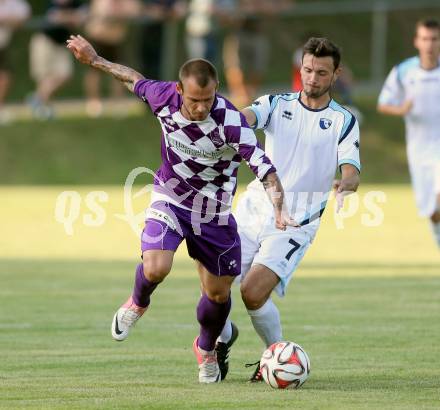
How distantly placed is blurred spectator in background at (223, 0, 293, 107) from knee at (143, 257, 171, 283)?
1760 cm

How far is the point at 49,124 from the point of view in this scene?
26.0 meters

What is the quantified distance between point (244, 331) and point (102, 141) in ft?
51.1

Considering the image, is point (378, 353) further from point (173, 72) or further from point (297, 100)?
point (173, 72)

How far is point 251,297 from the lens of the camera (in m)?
8.70

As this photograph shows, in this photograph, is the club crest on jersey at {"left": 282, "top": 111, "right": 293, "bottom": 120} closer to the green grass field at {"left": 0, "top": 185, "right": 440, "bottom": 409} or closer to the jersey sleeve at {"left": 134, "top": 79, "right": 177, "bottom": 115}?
the jersey sleeve at {"left": 134, "top": 79, "right": 177, "bottom": 115}

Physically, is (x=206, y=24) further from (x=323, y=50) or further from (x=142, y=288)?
(x=142, y=288)

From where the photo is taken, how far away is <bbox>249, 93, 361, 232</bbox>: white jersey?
9180 mm

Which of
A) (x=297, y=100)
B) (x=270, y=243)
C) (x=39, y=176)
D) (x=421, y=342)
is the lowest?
(x=39, y=176)

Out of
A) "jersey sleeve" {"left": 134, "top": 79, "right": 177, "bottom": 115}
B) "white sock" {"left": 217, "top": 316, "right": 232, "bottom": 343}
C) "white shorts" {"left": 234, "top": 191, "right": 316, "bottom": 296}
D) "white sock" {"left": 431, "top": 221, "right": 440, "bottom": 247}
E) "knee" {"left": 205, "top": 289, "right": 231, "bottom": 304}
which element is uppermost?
"jersey sleeve" {"left": 134, "top": 79, "right": 177, "bottom": 115}

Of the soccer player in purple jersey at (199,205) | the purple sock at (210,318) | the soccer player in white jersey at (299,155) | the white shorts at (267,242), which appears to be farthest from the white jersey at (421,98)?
the purple sock at (210,318)

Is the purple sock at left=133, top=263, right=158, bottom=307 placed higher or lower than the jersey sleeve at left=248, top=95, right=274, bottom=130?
lower

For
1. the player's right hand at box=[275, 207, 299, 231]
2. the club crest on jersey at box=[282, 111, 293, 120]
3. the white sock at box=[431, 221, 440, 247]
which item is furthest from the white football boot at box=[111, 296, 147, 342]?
the white sock at box=[431, 221, 440, 247]

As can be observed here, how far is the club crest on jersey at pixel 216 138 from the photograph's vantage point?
8.21 m

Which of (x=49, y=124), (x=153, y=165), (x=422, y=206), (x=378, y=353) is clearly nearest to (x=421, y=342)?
(x=378, y=353)
